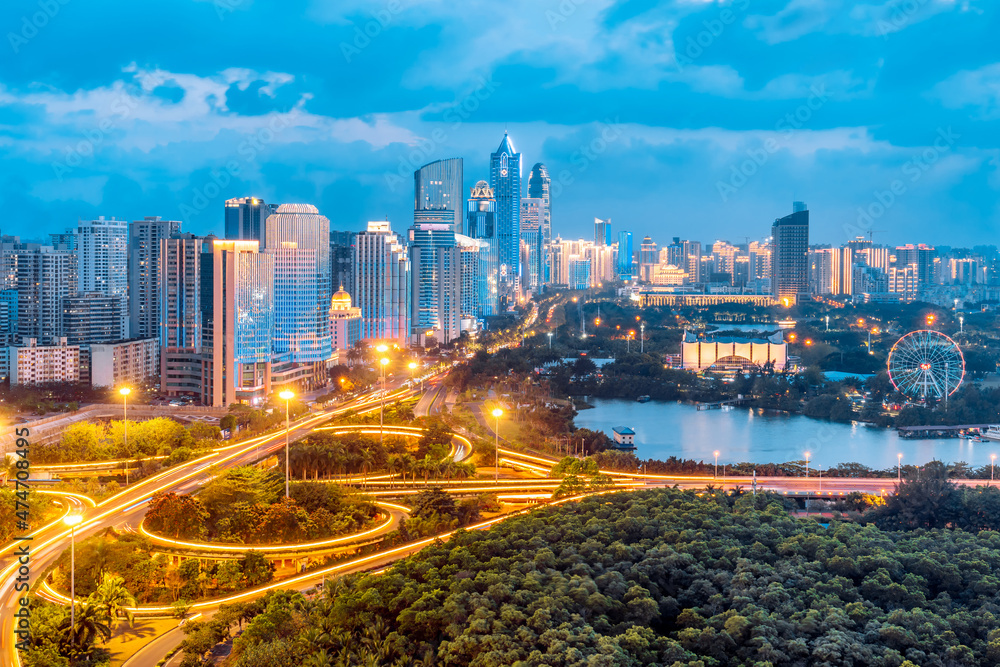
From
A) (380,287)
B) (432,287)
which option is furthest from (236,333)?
(432,287)

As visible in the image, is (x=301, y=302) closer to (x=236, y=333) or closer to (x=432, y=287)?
(x=236, y=333)

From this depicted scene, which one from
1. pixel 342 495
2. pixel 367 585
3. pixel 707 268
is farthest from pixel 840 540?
pixel 707 268

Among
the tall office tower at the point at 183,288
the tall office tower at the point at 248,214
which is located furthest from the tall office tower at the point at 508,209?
the tall office tower at the point at 183,288

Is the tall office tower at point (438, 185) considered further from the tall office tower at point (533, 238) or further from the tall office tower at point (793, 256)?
the tall office tower at point (793, 256)

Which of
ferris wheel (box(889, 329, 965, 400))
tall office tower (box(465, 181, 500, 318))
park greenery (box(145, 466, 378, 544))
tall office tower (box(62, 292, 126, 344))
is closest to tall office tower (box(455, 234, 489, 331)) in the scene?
tall office tower (box(465, 181, 500, 318))

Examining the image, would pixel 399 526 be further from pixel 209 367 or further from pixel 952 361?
pixel 952 361
